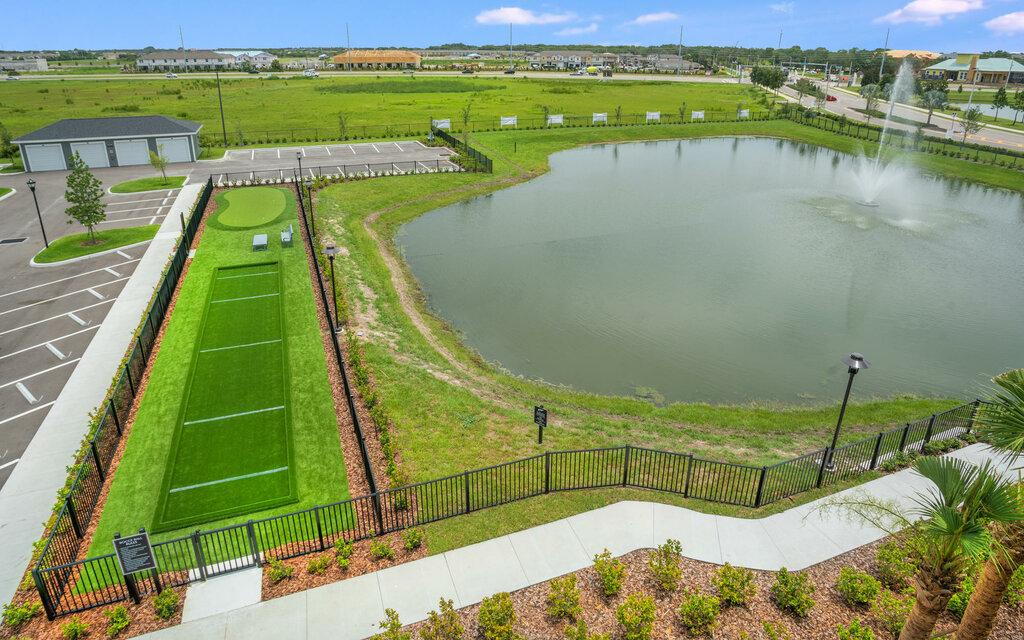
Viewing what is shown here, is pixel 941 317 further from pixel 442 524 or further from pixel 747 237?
pixel 442 524

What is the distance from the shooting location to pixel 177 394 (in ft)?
62.6

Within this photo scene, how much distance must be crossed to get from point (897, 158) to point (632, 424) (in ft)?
186

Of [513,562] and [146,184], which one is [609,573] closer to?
[513,562]

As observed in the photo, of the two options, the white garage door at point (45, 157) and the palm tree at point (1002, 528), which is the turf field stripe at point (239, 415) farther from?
the white garage door at point (45, 157)

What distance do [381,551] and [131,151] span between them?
54047mm

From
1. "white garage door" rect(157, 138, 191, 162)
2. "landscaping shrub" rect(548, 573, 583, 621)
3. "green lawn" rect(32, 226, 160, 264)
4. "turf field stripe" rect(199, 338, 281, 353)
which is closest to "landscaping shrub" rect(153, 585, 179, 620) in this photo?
"landscaping shrub" rect(548, 573, 583, 621)

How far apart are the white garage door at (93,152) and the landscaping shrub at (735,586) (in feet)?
194

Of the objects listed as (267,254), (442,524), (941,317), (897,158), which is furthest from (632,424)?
(897,158)

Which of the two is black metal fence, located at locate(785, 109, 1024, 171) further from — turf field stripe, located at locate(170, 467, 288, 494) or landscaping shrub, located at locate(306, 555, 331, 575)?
landscaping shrub, located at locate(306, 555, 331, 575)

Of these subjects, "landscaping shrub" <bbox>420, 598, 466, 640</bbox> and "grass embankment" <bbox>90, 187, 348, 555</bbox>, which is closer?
"landscaping shrub" <bbox>420, 598, 466, 640</bbox>

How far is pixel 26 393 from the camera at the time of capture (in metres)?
19.2

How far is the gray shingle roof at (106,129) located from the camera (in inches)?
1970

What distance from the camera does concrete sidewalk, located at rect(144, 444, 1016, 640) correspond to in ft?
35.2

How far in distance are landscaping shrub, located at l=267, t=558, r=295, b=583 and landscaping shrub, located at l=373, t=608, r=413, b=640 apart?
2537 mm
